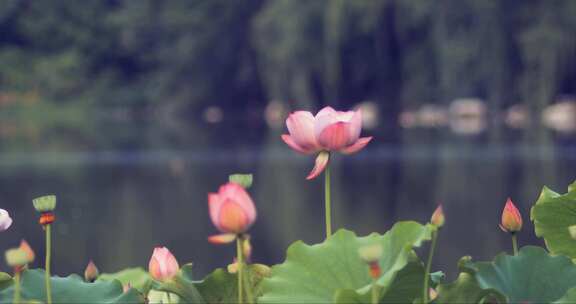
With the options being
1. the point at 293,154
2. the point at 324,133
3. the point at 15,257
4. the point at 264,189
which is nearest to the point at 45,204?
the point at 15,257

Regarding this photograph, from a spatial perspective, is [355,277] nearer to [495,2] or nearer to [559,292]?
[559,292]

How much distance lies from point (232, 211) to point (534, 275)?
42 cm

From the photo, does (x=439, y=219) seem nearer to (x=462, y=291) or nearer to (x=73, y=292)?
(x=462, y=291)

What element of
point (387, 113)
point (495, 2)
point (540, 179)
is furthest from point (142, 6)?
point (540, 179)

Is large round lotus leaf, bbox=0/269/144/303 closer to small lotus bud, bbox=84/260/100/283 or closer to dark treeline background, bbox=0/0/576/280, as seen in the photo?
small lotus bud, bbox=84/260/100/283

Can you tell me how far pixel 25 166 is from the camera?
21.1m

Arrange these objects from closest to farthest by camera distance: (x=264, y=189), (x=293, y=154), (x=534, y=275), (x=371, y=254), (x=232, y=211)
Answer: (x=371, y=254) < (x=232, y=211) < (x=534, y=275) < (x=264, y=189) < (x=293, y=154)

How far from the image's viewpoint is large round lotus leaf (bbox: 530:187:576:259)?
153 centimetres

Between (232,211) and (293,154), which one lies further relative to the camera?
(293,154)

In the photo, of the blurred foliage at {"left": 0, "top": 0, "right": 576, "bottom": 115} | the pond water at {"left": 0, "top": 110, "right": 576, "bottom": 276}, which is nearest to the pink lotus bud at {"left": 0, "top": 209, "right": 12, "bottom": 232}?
the pond water at {"left": 0, "top": 110, "right": 576, "bottom": 276}

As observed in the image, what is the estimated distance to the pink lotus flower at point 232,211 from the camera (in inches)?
42.5

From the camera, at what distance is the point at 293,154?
23.3m

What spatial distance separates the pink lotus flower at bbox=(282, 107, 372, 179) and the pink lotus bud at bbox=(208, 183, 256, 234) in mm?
274

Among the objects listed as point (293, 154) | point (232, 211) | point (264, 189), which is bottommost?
point (232, 211)
